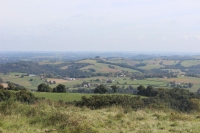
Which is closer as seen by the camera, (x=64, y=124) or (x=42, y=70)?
(x=64, y=124)

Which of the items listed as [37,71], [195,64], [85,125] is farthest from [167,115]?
[195,64]

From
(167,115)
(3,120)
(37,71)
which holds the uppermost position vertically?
(3,120)

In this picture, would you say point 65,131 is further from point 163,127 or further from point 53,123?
point 163,127

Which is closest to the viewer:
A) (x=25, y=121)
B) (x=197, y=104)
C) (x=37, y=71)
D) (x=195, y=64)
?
(x=25, y=121)

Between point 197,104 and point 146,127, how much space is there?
2313 centimetres

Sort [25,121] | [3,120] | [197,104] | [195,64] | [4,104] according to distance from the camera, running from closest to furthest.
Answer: [3,120] < [25,121] < [4,104] < [197,104] < [195,64]

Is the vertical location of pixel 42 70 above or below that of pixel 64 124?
below

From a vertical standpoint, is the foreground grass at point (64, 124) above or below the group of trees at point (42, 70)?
above

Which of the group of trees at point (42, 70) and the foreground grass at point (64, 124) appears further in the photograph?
the group of trees at point (42, 70)

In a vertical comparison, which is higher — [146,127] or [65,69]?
[146,127]

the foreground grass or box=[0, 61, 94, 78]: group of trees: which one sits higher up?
the foreground grass

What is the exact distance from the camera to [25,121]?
8.27 metres

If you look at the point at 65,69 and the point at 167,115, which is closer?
the point at 167,115

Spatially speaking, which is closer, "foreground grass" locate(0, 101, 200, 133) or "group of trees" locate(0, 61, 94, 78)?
"foreground grass" locate(0, 101, 200, 133)
